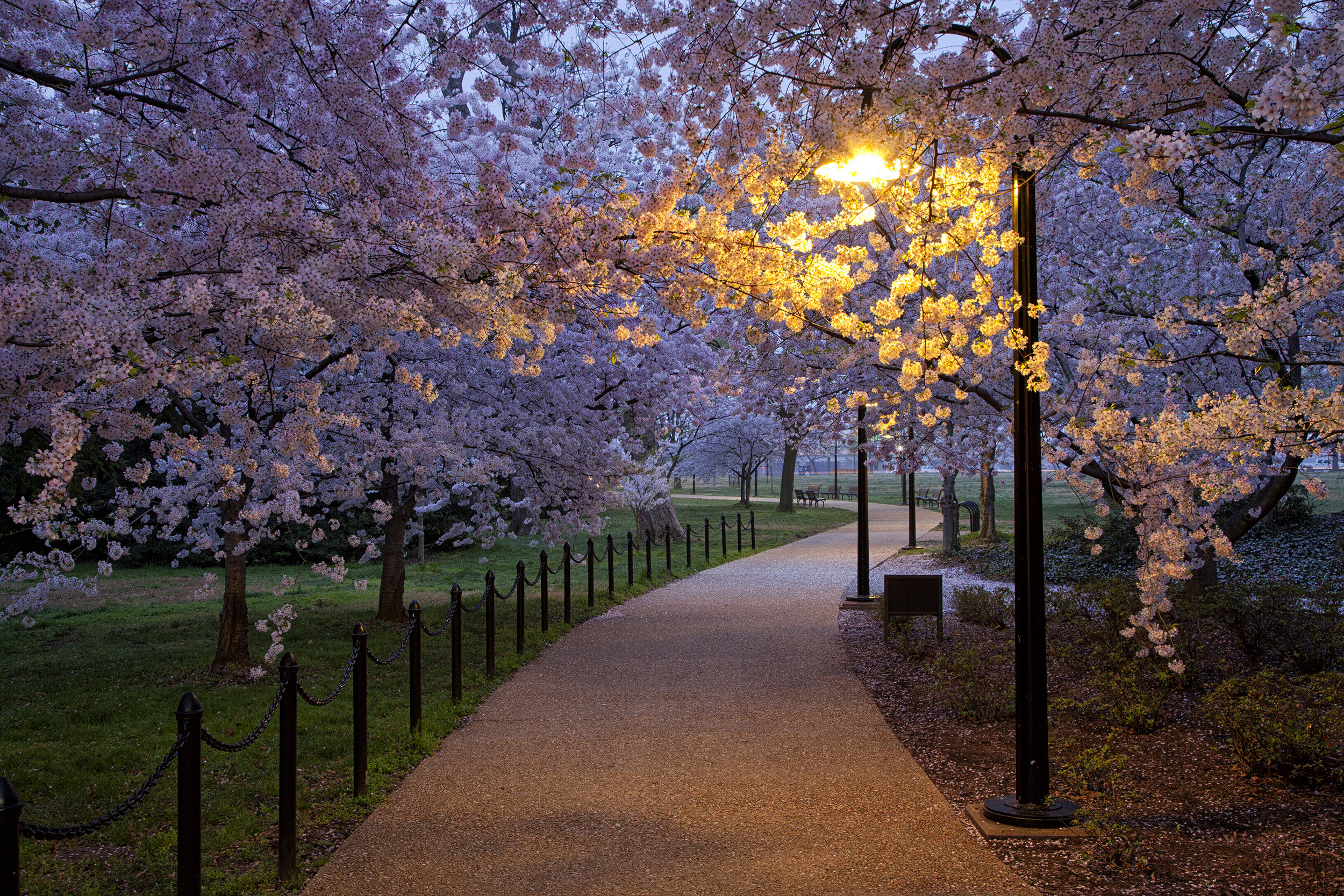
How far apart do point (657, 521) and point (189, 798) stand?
71.9 ft

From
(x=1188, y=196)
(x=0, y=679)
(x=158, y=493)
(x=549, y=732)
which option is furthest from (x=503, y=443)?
(x=1188, y=196)

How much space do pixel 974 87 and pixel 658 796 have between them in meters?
4.41

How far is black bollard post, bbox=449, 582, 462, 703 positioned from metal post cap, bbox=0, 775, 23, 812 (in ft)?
16.1

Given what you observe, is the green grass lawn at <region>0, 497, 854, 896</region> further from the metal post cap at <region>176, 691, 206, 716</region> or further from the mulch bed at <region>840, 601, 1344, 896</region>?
the mulch bed at <region>840, 601, 1344, 896</region>

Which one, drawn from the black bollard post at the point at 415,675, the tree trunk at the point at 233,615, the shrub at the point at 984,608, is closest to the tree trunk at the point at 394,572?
the tree trunk at the point at 233,615

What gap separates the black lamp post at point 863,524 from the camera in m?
13.8

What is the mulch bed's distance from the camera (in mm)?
4176

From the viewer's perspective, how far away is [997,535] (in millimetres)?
25344

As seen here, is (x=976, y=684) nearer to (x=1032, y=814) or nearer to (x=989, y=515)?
(x=1032, y=814)

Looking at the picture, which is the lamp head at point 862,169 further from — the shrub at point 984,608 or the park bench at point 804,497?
the park bench at point 804,497

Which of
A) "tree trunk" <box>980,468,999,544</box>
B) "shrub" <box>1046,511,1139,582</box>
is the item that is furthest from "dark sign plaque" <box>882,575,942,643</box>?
"tree trunk" <box>980,468,999,544</box>

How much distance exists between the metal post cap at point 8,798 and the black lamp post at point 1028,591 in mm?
4437

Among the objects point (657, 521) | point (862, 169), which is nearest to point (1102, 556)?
point (657, 521)

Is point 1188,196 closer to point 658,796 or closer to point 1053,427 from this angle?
point 1053,427
